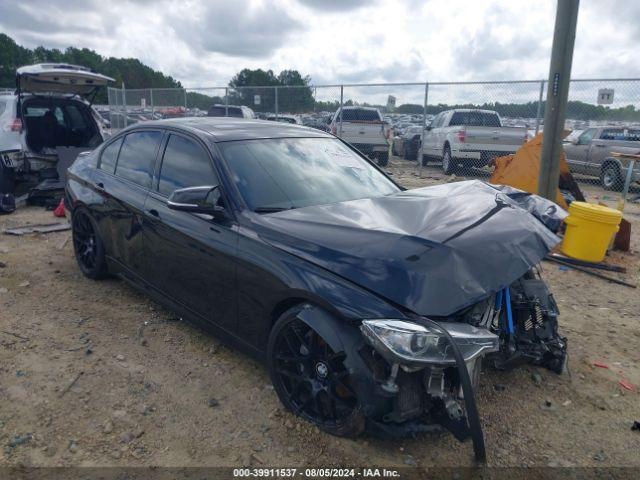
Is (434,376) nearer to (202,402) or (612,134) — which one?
(202,402)

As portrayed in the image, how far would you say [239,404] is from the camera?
3121 millimetres

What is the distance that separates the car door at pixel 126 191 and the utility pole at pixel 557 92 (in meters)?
5.29

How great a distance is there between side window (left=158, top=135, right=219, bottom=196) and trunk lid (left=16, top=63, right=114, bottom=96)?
189 inches

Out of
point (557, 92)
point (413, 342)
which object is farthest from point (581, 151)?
point (413, 342)

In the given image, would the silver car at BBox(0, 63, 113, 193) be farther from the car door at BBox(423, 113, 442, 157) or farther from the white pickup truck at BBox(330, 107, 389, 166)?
the car door at BBox(423, 113, 442, 157)

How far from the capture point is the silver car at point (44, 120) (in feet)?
25.6

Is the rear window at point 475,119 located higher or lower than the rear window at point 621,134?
higher

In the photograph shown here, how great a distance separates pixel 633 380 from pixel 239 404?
2.72 m

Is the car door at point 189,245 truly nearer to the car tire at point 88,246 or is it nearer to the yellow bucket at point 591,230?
the car tire at point 88,246

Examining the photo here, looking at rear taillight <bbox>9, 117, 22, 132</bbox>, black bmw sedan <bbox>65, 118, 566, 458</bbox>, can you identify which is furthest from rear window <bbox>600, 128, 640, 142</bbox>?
rear taillight <bbox>9, 117, 22, 132</bbox>

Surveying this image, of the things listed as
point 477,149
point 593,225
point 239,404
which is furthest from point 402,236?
point 477,149

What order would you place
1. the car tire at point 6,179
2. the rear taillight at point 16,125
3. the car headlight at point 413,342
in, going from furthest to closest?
1. the rear taillight at point 16,125
2. the car tire at point 6,179
3. the car headlight at point 413,342

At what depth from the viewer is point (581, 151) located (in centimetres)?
1316

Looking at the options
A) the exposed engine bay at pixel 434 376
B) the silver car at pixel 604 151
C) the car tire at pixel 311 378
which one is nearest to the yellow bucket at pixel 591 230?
the exposed engine bay at pixel 434 376
